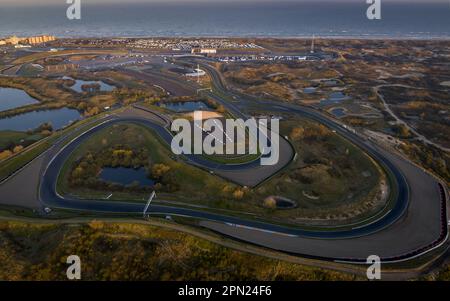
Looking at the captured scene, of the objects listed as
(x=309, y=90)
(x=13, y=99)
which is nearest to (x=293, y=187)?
(x=309, y=90)

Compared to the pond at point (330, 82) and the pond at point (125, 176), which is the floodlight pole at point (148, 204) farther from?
the pond at point (330, 82)

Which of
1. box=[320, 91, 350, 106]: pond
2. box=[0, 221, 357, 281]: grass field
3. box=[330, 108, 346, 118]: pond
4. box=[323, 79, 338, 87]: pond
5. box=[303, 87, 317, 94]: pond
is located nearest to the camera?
box=[0, 221, 357, 281]: grass field

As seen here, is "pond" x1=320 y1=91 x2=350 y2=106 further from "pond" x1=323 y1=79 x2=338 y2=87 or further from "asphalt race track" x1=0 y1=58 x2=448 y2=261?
"asphalt race track" x1=0 y1=58 x2=448 y2=261

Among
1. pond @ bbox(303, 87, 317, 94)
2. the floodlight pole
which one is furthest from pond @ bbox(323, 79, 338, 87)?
the floodlight pole

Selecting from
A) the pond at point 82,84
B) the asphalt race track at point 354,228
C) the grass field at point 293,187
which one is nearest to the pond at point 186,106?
the grass field at point 293,187

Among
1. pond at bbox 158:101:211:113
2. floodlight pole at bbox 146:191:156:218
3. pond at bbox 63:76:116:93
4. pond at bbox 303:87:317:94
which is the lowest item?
floodlight pole at bbox 146:191:156:218

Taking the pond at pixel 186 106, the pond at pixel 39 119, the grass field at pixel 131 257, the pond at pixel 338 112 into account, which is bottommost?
the grass field at pixel 131 257
